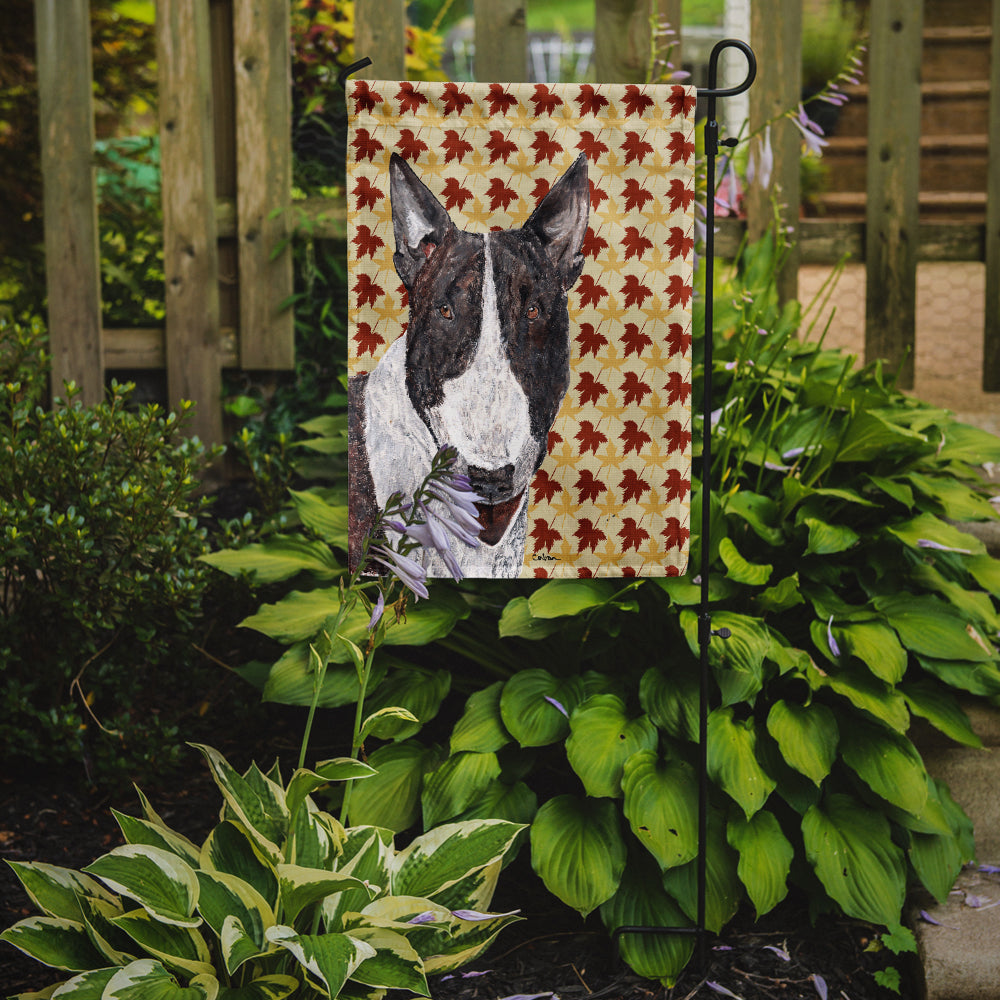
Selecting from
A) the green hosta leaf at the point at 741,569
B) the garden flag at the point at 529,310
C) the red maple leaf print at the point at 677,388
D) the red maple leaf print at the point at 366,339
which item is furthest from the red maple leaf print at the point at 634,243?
the green hosta leaf at the point at 741,569

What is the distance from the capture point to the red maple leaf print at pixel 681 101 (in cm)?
179

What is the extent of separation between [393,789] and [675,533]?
0.79 m

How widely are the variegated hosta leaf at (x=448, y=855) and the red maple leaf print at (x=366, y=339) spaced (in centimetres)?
86

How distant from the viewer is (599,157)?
1.81 meters

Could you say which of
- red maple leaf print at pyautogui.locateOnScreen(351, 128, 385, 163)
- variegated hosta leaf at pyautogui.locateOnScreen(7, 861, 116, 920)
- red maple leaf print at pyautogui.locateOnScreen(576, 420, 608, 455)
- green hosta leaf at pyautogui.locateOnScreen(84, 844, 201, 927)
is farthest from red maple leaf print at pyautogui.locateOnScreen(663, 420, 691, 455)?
variegated hosta leaf at pyautogui.locateOnScreen(7, 861, 116, 920)

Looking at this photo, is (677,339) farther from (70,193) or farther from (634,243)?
(70,193)

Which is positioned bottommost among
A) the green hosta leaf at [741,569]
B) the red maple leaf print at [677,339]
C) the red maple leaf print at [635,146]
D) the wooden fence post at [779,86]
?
the green hosta leaf at [741,569]

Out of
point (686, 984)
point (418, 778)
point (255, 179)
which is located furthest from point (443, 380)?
point (255, 179)

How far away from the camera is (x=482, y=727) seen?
211 cm

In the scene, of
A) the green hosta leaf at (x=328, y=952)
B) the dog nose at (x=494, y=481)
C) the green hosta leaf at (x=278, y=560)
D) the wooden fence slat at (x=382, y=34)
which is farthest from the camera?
the wooden fence slat at (x=382, y=34)

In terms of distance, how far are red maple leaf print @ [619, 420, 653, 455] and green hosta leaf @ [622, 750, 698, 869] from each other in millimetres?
618

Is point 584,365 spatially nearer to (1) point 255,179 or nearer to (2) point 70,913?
(2) point 70,913

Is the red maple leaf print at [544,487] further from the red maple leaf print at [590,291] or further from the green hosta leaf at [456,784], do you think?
the green hosta leaf at [456,784]

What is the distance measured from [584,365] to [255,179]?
2019 millimetres
